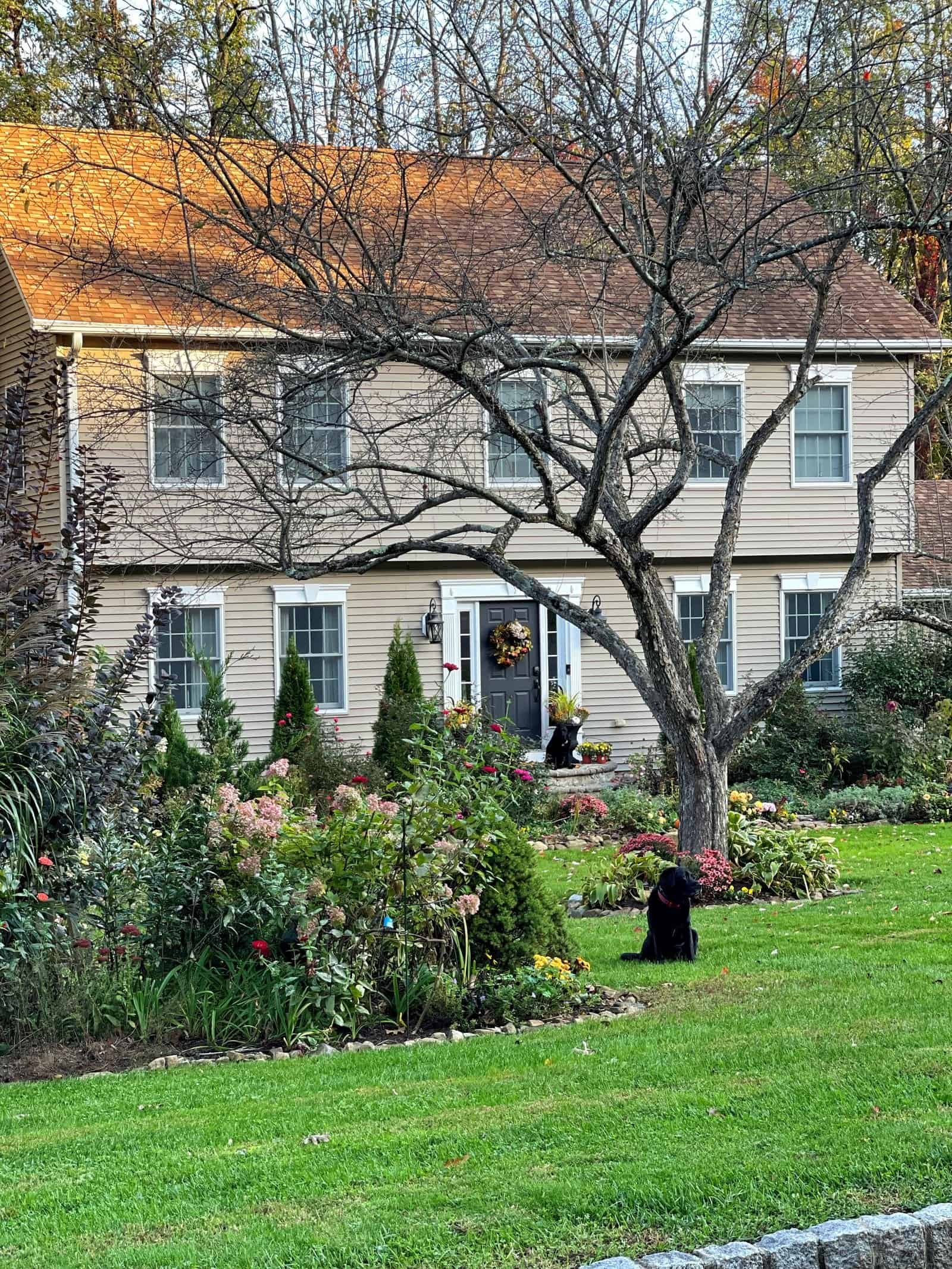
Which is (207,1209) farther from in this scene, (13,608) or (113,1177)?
(13,608)

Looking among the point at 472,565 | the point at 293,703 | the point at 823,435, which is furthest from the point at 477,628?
the point at 823,435

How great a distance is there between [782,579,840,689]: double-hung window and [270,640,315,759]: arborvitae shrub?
7893 millimetres

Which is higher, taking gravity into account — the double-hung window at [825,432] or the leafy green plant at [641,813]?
the double-hung window at [825,432]

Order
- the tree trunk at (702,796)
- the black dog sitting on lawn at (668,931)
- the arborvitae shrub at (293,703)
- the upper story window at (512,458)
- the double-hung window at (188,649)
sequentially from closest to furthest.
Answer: the black dog sitting on lawn at (668,931)
the tree trunk at (702,796)
the arborvitae shrub at (293,703)
the double-hung window at (188,649)
the upper story window at (512,458)

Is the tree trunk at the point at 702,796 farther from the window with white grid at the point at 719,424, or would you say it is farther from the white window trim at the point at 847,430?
the white window trim at the point at 847,430

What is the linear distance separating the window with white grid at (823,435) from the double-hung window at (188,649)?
9.30 metres

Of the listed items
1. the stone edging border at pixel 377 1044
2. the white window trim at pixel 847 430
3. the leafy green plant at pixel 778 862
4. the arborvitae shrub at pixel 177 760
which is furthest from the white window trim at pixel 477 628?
the stone edging border at pixel 377 1044

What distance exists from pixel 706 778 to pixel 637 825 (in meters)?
4.26

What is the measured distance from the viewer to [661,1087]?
5785 millimetres

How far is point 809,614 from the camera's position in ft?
71.8

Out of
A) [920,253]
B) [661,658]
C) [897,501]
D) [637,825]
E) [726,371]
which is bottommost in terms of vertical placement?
[637,825]

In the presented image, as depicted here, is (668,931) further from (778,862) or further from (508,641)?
(508,641)

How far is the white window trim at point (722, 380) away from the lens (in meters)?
20.4

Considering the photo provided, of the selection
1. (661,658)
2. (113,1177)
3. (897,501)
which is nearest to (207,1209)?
(113,1177)
